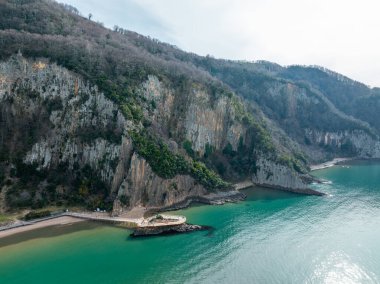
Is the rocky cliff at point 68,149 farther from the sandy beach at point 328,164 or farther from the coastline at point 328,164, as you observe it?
the sandy beach at point 328,164

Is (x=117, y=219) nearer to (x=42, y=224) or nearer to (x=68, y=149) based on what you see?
(x=42, y=224)

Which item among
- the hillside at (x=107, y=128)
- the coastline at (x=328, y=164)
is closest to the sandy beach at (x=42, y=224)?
the hillside at (x=107, y=128)

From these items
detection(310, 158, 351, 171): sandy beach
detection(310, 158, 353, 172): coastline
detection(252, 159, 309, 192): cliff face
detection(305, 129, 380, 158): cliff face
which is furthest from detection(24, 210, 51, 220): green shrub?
detection(305, 129, 380, 158): cliff face

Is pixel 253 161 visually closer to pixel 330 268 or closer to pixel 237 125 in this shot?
pixel 237 125

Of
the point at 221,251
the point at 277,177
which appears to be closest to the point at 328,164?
the point at 277,177

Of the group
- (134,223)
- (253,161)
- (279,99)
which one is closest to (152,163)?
(134,223)
